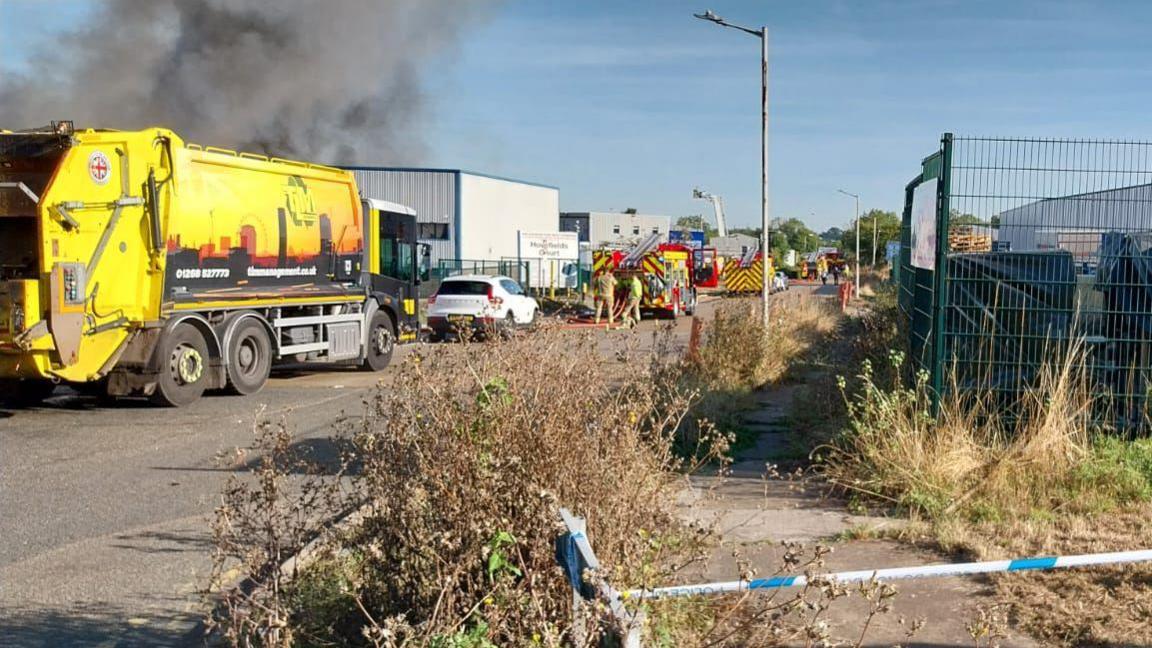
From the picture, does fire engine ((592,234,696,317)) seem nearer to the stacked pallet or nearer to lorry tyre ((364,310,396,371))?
lorry tyre ((364,310,396,371))

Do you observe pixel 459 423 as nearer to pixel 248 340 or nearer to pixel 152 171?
pixel 152 171

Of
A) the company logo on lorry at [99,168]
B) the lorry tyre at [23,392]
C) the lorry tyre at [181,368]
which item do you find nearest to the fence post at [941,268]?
the lorry tyre at [181,368]

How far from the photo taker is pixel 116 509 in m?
8.02

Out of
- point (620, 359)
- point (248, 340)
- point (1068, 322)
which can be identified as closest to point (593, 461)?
point (620, 359)

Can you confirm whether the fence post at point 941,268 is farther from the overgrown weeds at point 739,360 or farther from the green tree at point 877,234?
the green tree at point 877,234

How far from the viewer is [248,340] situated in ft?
48.3

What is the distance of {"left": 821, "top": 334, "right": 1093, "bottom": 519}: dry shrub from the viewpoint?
706cm

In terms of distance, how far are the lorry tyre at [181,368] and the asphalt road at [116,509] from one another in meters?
0.24

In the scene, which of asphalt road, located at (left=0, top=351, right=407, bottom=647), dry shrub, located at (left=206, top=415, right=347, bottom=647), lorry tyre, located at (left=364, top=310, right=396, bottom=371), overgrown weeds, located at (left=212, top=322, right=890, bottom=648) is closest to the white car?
lorry tyre, located at (left=364, top=310, right=396, bottom=371)

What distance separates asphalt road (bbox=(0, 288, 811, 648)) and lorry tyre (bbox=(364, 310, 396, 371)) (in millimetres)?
3582

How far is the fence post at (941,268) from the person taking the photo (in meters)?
8.10

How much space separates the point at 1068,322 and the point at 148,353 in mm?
9975

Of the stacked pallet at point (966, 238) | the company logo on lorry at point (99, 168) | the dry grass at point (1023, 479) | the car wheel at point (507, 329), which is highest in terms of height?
the company logo on lorry at point (99, 168)

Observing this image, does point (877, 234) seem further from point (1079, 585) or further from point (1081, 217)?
point (1079, 585)
